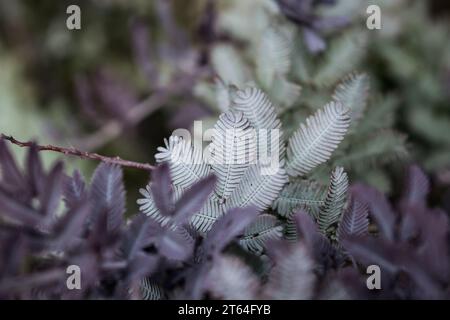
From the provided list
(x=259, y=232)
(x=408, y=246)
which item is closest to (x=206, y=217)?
(x=259, y=232)

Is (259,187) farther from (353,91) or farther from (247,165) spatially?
(353,91)

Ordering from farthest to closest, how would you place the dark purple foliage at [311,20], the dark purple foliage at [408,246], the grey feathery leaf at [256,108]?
the dark purple foliage at [311,20]
the grey feathery leaf at [256,108]
the dark purple foliage at [408,246]

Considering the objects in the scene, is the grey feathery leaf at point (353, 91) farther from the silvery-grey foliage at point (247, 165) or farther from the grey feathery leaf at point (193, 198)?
the grey feathery leaf at point (193, 198)

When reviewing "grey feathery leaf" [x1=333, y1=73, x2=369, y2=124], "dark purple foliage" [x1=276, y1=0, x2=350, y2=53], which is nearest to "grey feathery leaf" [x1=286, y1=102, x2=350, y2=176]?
"grey feathery leaf" [x1=333, y1=73, x2=369, y2=124]

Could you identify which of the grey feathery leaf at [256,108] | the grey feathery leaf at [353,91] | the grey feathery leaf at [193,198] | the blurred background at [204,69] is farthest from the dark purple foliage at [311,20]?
the grey feathery leaf at [193,198]

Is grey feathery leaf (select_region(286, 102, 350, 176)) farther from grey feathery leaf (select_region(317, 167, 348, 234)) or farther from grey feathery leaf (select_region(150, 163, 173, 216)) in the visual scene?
grey feathery leaf (select_region(150, 163, 173, 216))

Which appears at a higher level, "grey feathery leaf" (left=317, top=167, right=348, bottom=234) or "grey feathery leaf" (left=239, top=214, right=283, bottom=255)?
"grey feathery leaf" (left=317, top=167, right=348, bottom=234)
